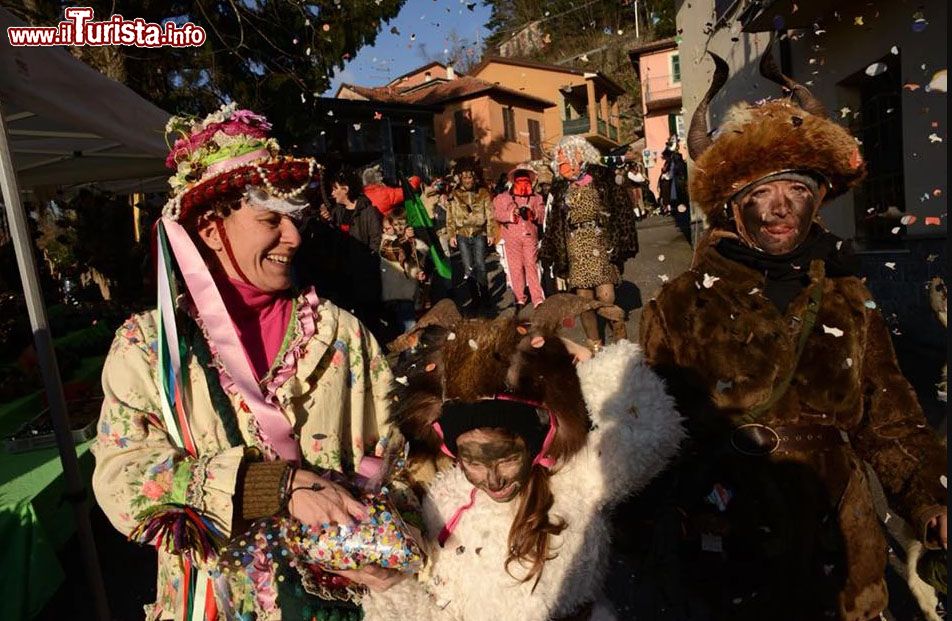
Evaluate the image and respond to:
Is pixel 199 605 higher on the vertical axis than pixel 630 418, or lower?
lower

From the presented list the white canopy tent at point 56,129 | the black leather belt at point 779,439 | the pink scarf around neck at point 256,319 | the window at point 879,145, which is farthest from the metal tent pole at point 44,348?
the window at point 879,145

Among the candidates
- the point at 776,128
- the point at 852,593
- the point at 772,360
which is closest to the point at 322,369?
the point at 772,360

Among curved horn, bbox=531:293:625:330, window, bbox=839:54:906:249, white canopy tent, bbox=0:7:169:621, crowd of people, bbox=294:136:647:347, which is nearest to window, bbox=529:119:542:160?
window, bbox=839:54:906:249

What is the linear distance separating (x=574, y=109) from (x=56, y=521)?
160 ft

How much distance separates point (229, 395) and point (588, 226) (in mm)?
5508

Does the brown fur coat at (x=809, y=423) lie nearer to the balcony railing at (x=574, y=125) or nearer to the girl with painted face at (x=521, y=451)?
the girl with painted face at (x=521, y=451)

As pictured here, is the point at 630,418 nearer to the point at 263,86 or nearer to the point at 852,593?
the point at 852,593

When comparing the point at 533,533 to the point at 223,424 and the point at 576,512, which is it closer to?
the point at 576,512

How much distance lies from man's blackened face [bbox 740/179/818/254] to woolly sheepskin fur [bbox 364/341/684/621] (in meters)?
0.69

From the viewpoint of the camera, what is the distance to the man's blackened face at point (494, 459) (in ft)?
5.91

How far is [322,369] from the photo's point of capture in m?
1.86

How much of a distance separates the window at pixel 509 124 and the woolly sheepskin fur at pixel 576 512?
130 feet

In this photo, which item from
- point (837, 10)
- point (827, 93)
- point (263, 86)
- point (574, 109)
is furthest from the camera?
point (574, 109)

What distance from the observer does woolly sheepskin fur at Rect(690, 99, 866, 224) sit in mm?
2199
